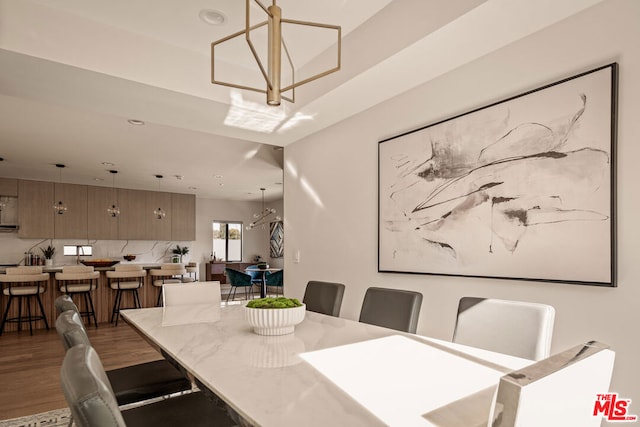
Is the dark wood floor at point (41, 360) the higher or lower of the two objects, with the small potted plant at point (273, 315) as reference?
lower

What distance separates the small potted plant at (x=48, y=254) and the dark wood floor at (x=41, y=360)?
2.92m

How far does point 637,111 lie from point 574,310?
37.1 inches

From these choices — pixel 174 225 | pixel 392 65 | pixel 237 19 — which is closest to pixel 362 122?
pixel 392 65

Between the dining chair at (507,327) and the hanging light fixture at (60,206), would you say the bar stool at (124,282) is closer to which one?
the hanging light fixture at (60,206)

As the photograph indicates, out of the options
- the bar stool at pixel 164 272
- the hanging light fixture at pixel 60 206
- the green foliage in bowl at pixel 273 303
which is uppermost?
the hanging light fixture at pixel 60 206

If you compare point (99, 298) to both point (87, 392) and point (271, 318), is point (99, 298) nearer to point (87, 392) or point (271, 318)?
point (271, 318)

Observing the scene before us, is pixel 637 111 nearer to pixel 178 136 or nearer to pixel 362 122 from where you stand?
pixel 362 122

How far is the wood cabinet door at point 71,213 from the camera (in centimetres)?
795

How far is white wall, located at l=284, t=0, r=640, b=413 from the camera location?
66.7 inches

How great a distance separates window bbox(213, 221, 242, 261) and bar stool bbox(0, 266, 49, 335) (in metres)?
5.22

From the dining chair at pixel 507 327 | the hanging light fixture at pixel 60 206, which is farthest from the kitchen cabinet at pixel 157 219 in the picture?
the dining chair at pixel 507 327

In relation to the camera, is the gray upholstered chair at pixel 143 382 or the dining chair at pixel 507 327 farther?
the gray upholstered chair at pixel 143 382

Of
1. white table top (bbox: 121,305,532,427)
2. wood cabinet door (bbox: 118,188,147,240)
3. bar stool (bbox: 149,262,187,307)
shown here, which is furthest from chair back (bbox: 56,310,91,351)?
wood cabinet door (bbox: 118,188,147,240)

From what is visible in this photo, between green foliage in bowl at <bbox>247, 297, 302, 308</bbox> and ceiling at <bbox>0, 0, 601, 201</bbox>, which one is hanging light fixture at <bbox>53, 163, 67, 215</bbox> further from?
green foliage in bowl at <bbox>247, 297, 302, 308</bbox>
